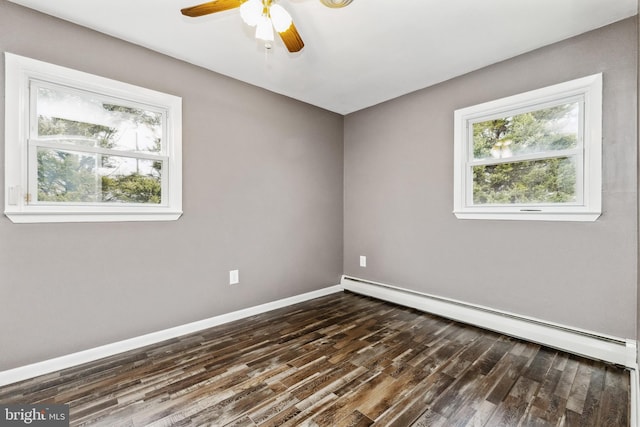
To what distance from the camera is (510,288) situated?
2.56 meters

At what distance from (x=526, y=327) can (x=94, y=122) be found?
3858 mm

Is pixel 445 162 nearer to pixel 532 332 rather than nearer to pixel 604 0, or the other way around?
pixel 604 0

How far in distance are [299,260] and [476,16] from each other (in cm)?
280

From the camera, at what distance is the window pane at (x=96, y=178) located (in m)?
2.01

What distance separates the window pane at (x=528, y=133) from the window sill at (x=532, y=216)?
54cm

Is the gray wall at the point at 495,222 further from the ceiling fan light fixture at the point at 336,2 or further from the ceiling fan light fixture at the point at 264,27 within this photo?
the ceiling fan light fixture at the point at 264,27

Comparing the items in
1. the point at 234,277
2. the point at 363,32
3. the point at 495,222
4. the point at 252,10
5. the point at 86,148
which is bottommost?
the point at 234,277

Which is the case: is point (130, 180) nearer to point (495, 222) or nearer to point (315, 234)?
point (315, 234)

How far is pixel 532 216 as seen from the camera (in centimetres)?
242

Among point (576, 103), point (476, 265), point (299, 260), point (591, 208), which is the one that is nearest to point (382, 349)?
point (476, 265)

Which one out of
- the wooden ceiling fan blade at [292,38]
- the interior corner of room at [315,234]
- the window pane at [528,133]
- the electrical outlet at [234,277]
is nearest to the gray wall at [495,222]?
the interior corner of room at [315,234]

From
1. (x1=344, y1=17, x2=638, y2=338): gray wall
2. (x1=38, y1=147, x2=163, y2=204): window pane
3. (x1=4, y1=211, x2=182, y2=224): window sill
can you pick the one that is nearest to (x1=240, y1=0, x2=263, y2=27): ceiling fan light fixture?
(x1=38, y1=147, x2=163, y2=204): window pane

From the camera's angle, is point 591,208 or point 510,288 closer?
point 591,208

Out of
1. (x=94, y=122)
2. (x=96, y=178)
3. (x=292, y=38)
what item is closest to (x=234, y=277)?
(x=96, y=178)
